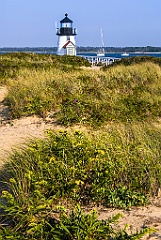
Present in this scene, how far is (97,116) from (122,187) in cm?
393

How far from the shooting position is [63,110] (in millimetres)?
8164

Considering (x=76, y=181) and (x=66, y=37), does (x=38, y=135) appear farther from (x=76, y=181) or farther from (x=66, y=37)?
(x=66, y=37)

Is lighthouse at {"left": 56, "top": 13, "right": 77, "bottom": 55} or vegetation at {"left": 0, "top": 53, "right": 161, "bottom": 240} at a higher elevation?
lighthouse at {"left": 56, "top": 13, "right": 77, "bottom": 55}

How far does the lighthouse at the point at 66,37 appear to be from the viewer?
1756 inches

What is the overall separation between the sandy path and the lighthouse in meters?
33.5

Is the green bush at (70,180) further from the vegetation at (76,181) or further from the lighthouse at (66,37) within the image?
the lighthouse at (66,37)

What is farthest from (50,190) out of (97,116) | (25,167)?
(97,116)

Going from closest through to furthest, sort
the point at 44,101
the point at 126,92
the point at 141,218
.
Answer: the point at 141,218 → the point at 44,101 → the point at 126,92

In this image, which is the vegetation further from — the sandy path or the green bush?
the sandy path

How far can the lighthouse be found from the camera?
44594mm

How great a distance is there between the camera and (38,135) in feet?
23.8

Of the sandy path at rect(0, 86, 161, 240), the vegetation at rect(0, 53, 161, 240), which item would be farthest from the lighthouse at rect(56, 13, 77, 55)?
the vegetation at rect(0, 53, 161, 240)

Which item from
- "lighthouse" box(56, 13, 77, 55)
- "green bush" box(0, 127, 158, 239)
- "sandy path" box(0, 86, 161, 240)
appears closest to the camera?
"green bush" box(0, 127, 158, 239)

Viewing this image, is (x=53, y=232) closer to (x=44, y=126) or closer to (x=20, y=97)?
(x=44, y=126)
